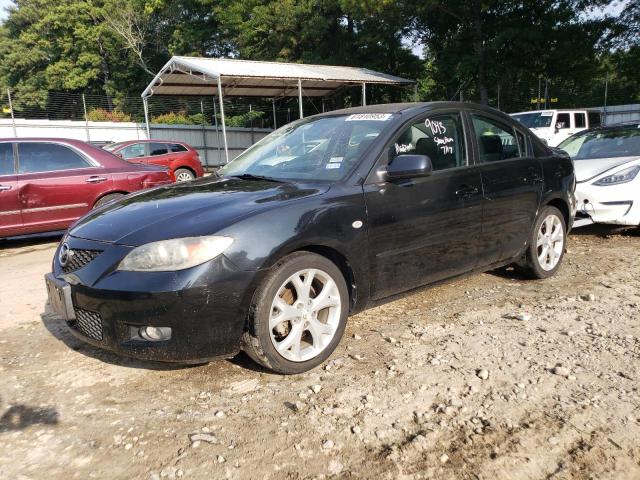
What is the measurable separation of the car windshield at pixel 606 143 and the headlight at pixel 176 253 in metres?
5.92

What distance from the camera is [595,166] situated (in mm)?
6480

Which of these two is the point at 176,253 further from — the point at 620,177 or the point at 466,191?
the point at 620,177

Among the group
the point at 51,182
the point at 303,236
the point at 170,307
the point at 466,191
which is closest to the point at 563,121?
the point at 466,191

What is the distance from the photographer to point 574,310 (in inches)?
155

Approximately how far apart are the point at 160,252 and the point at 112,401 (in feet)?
2.80

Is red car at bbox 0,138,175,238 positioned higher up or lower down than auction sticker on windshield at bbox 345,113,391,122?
lower down

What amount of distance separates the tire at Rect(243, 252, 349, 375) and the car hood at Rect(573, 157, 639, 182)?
448 centimetres

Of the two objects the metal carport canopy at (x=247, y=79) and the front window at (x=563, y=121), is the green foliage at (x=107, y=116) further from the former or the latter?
the front window at (x=563, y=121)

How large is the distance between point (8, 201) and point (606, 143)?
25.7ft

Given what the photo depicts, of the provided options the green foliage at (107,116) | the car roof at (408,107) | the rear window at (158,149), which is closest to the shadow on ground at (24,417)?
the car roof at (408,107)

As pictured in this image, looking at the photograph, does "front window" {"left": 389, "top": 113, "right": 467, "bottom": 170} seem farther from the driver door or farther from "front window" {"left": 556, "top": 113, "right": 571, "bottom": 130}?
"front window" {"left": 556, "top": 113, "right": 571, "bottom": 130}

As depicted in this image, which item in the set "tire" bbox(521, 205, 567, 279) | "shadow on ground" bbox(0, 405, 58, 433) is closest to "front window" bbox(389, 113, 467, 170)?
"tire" bbox(521, 205, 567, 279)

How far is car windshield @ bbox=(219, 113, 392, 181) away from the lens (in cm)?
353

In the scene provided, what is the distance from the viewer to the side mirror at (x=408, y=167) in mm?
3328
